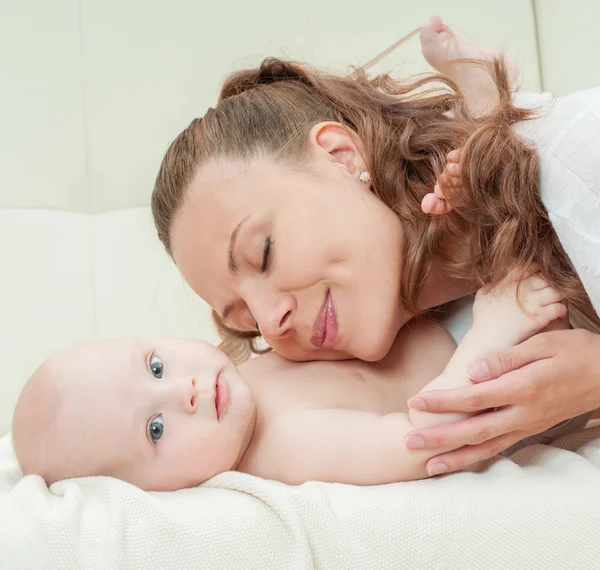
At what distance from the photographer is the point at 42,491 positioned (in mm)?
858

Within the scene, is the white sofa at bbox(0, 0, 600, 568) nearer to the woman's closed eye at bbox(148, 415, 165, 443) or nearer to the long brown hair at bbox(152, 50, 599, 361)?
the long brown hair at bbox(152, 50, 599, 361)

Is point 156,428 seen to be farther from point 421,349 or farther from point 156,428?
point 421,349

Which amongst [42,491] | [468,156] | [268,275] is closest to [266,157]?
[268,275]

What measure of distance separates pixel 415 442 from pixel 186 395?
0.28 m

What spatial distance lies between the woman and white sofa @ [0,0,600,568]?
764 millimetres

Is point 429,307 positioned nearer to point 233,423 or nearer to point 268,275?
point 268,275

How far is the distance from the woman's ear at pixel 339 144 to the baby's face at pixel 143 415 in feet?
1.30

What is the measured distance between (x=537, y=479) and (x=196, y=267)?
1.80 ft

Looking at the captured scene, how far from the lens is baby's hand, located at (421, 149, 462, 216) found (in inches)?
43.1

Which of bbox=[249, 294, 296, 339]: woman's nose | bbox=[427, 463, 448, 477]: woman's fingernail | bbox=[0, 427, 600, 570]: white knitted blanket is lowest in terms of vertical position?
bbox=[427, 463, 448, 477]: woman's fingernail

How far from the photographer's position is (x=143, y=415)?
96 centimetres

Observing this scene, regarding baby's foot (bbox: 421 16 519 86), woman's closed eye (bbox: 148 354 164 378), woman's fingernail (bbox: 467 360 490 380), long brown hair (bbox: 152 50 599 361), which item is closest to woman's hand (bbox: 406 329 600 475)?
woman's fingernail (bbox: 467 360 490 380)

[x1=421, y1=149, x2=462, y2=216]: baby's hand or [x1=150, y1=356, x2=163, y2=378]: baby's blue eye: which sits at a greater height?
[x1=421, y1=149, x2=462, y2=216]: baby's hand

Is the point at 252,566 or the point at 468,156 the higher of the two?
the point at 468,156
